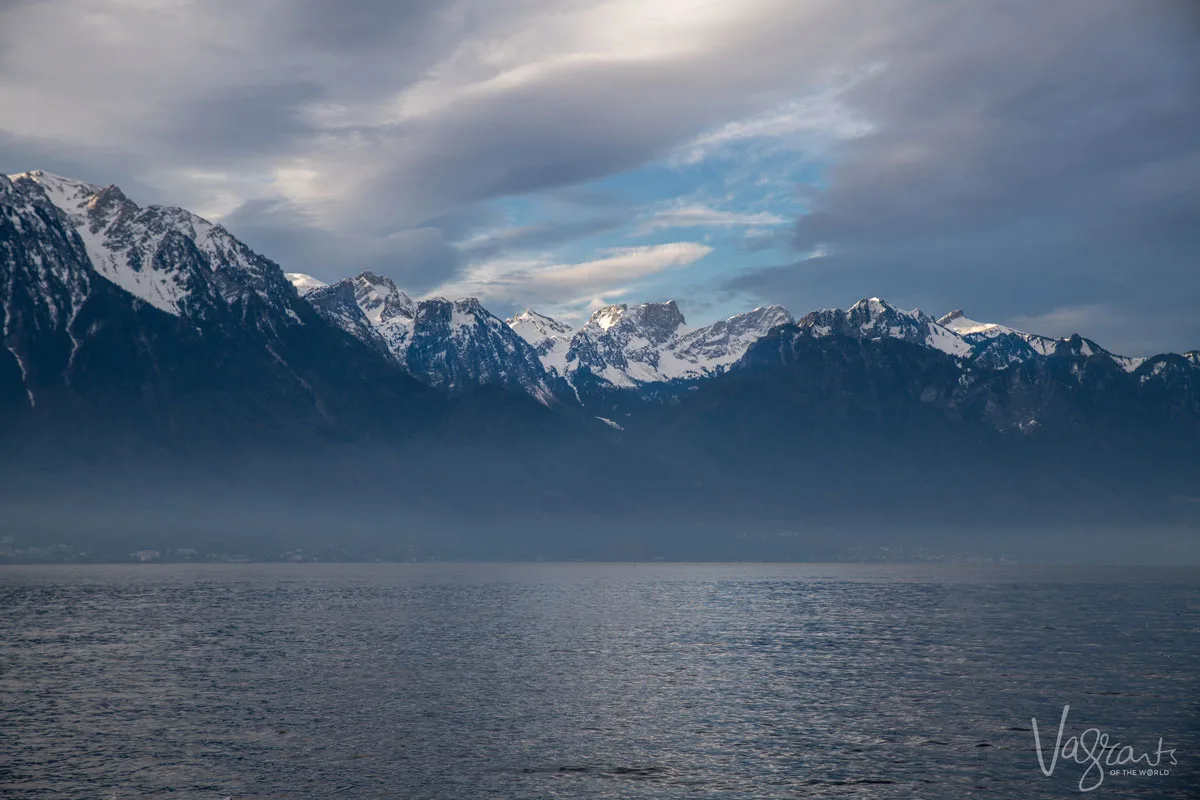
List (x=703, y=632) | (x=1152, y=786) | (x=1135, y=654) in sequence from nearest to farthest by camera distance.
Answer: (x=1152, y=786), (x=1135, y=654), (x=703, y=632)

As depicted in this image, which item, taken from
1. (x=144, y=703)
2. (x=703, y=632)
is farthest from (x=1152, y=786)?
(x=703, y=632)

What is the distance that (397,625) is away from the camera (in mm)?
188000

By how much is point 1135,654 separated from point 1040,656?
11759 millimetres

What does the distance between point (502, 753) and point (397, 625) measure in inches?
4475

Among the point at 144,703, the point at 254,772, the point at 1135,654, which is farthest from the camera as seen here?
the point at 1135,654

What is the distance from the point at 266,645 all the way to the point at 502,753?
83661 mm

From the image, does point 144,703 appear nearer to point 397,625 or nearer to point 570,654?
Result: point 570,654

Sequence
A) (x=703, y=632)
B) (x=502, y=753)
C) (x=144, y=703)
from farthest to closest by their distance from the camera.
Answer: (x=703, y=632), (x=144, y=703), (x=502, y=753)

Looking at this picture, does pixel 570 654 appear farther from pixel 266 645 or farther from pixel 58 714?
pixel 58 714

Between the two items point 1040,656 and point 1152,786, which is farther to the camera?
point 1040,656

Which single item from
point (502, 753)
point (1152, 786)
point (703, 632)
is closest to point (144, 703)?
point (502, 753)

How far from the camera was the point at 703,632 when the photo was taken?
585ft

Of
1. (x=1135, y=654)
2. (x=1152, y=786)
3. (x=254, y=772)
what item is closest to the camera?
(x=1152, y=786)

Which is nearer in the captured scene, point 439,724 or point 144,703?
point 439,724
